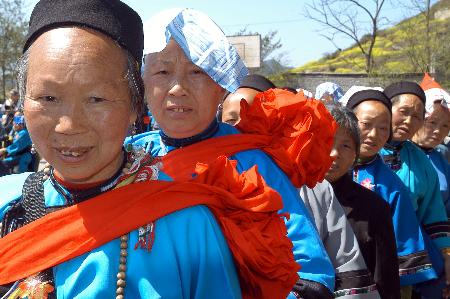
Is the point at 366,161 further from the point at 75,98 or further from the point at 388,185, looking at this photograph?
the point at 75,98

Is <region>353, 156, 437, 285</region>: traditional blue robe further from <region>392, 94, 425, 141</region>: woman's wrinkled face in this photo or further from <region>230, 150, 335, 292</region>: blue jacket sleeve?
<region>230, 150, 335, 292</region>: blue jacket sleeve

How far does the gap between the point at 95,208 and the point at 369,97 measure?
295 centimetres

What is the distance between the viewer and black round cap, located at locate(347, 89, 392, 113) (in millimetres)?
3895

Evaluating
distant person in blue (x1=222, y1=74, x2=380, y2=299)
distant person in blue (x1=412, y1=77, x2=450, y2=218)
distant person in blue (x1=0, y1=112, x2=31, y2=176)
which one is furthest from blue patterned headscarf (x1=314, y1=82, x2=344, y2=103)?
distant person in blue (x1=0, y1=112, x2=31, y2=176)

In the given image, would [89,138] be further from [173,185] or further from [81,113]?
[173,185]

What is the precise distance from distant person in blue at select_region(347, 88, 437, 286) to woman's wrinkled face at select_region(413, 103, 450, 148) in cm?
106

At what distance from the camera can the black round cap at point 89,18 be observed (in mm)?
1300

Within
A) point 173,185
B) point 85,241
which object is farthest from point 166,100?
point 85,241

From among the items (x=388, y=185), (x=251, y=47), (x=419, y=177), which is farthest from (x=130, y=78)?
(x=251, y=47)

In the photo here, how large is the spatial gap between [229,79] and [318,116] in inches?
17.1

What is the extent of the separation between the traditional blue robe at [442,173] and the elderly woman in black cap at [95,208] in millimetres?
3737

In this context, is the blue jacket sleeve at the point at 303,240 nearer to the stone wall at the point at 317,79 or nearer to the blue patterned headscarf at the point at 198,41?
the blue patterned headscarf at the point at 198,41

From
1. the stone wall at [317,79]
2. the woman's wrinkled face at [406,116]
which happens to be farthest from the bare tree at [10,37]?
the woman's wrinkled face at [406,116]

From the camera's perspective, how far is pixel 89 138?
1.32 m
